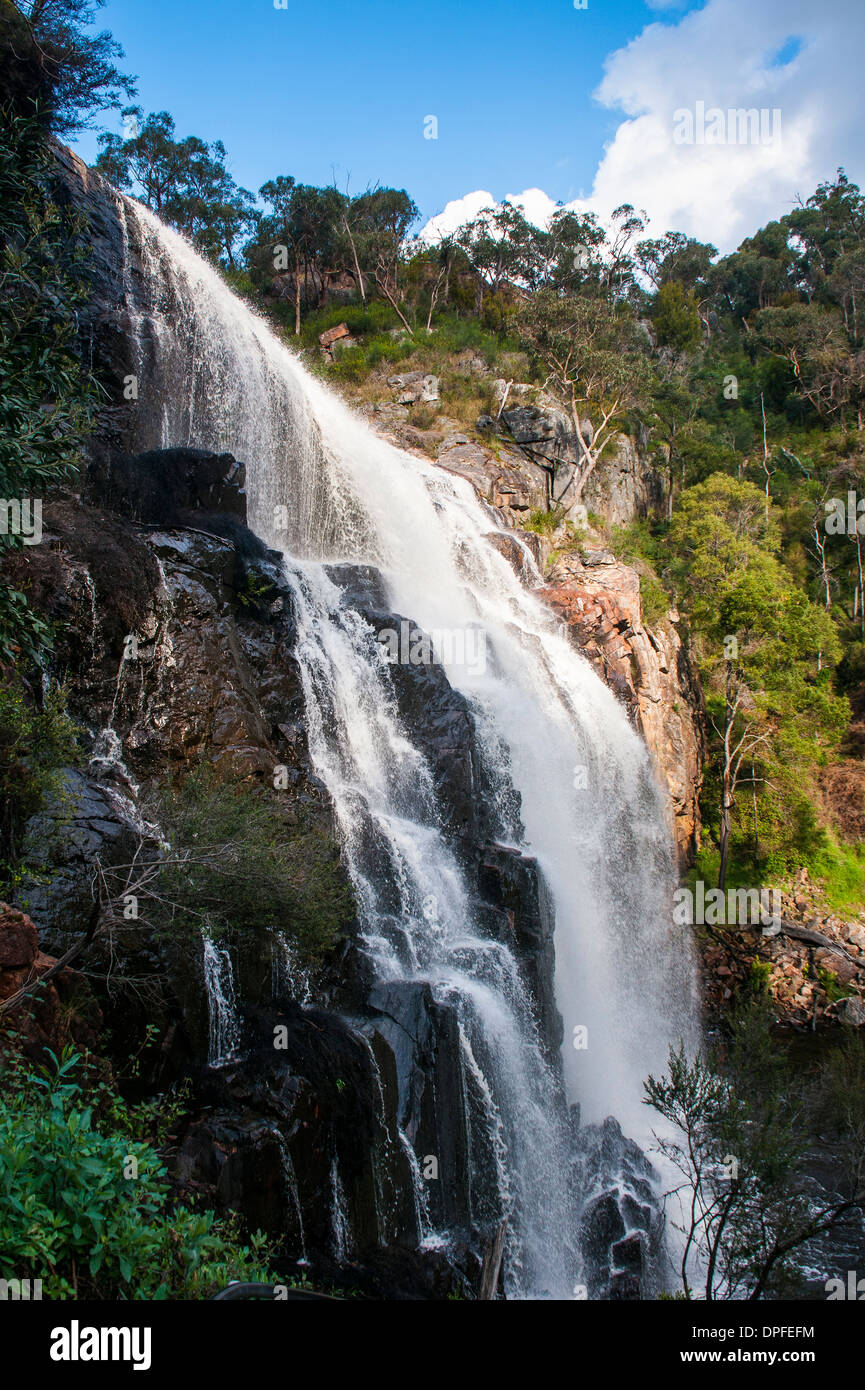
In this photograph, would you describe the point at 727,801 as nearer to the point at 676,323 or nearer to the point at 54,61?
the point at 54,61

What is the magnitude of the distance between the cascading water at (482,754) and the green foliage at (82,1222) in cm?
776

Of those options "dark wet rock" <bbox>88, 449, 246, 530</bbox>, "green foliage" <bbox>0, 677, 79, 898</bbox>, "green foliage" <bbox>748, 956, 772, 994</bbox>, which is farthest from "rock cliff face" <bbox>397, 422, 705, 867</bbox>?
"green foliage" <bbox>0, 677, 79, 898</bbox>

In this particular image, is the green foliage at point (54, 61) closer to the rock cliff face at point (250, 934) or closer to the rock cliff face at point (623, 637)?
the rock cliff face at point (250, 934)

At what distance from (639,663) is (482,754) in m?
11.7

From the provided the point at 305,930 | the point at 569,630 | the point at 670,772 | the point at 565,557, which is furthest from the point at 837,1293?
the point at 565,557

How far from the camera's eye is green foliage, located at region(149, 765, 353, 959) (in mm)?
9625

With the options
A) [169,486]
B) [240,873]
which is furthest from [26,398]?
[169,486]

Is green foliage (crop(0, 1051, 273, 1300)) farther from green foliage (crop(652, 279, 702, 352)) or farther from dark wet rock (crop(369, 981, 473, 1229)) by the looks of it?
green foliage (crop(652, 279, 702, 352))

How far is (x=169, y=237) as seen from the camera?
2436cm

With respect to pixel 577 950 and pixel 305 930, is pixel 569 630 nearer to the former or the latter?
pixel 577 950

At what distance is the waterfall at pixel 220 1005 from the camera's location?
10.3 m

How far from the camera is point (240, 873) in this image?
9.96 meters

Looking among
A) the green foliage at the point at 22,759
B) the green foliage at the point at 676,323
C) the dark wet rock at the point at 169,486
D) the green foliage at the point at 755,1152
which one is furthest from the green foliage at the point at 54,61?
the green foliage at the point at 676,323

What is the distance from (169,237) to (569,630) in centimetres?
→ 1810
